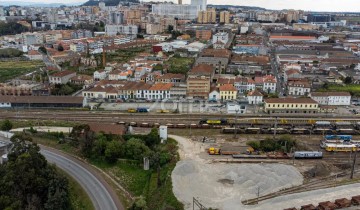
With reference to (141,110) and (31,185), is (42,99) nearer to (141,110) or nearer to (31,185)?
(141,110)

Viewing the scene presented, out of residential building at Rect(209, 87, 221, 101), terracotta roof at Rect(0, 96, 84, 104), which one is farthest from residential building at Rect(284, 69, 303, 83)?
terracotta roof at Rect(0, 96, 84, 104)

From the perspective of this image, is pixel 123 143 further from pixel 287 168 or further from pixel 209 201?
pixel 287 168

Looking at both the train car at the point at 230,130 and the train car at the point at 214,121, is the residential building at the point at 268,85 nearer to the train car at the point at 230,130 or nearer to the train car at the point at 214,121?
the train car at the point at 214,121

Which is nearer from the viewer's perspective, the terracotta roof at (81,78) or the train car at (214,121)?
the train car at (214,121)

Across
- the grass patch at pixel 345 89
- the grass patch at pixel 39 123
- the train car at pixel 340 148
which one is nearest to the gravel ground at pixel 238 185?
the train car at pixel 340 148

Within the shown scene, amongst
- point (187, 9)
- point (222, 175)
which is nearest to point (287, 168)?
point (222, 175)

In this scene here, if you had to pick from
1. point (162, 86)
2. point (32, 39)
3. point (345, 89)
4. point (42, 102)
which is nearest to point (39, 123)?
point (42, 102)

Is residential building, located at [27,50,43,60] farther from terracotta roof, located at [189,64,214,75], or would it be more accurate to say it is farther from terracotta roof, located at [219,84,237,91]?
terracotta roof, located at [219,84,237,91]
